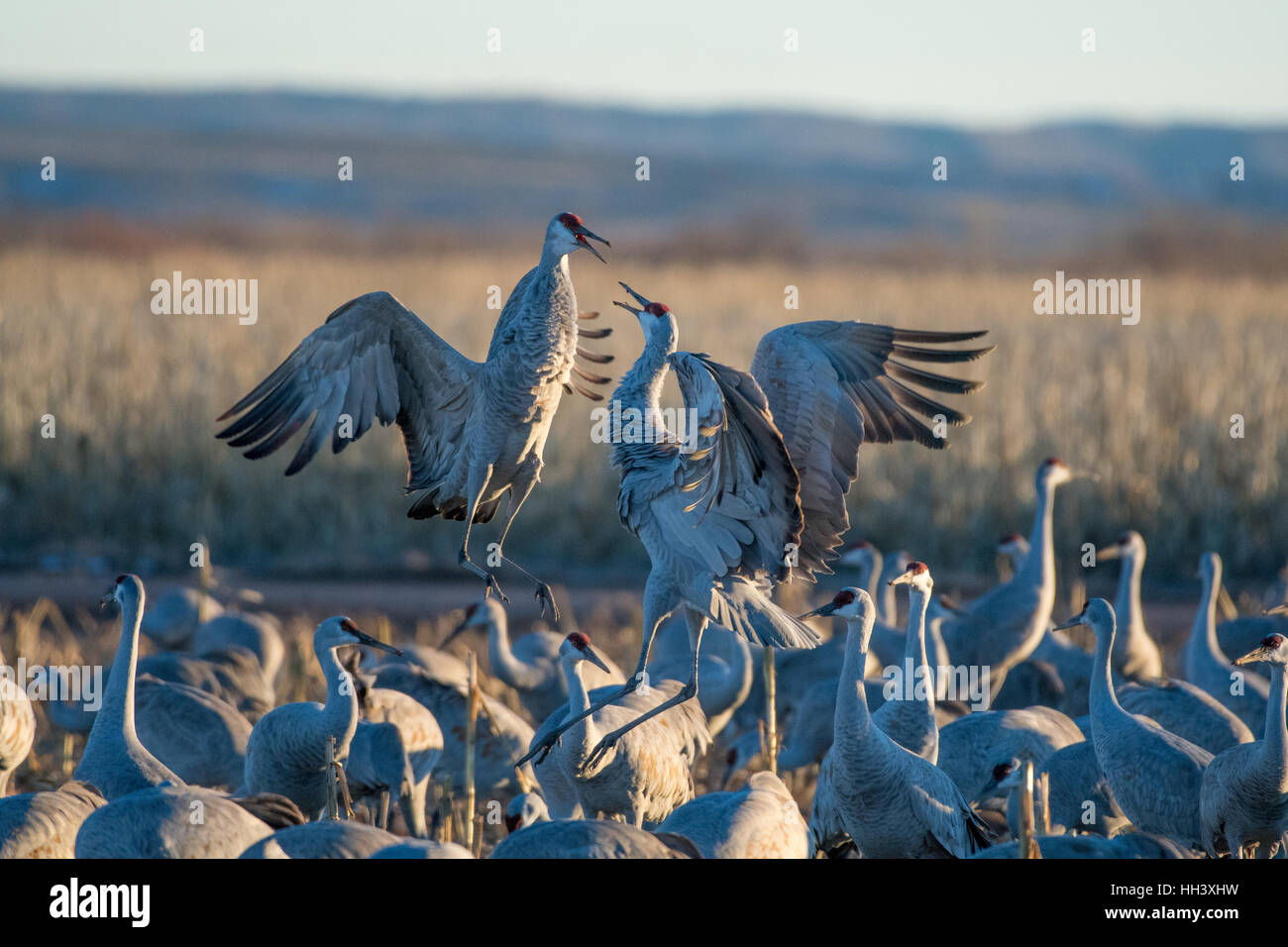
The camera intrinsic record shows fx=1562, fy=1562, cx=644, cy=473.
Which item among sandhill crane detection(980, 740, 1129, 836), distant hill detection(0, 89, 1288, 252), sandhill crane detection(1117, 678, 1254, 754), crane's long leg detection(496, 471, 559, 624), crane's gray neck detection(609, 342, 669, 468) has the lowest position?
sandhill crane detection(980, 740, 1129, 836)

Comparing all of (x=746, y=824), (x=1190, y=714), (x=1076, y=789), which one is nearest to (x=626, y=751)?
(x=746, y=824)

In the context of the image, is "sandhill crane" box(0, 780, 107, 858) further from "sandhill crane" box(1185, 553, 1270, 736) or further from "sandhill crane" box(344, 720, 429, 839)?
"sandhill crane" box(1185, 553, 1270, 736)

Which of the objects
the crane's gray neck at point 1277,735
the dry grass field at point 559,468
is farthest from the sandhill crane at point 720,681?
the dry grass field at point 559,468

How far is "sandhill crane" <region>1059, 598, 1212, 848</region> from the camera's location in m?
4.84

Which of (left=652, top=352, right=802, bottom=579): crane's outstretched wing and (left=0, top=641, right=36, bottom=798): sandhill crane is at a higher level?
(left=652, top=352, right=802, bottom=579): crane's outstretched wing

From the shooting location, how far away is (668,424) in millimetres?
5543

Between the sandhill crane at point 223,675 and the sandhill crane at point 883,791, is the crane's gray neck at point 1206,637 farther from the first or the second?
the sandhill crane at point 223,675

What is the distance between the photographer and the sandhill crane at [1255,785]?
4492 millimetres

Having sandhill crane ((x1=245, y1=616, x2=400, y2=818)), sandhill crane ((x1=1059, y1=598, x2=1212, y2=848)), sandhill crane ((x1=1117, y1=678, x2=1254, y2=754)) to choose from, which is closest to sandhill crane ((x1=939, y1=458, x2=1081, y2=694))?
sandhill crane ((x1=1117, y1=678, x2=1254, y2=754))

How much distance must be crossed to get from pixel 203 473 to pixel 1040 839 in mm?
7995

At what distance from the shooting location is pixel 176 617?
770 centimetres

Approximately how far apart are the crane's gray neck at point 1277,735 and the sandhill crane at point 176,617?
16.3ft

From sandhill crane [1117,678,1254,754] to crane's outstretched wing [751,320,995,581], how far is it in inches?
52.4

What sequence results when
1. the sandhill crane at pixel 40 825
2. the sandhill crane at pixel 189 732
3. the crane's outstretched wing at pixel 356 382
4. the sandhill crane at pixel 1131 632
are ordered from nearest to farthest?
1. the sandhill crane at pixel 40 825
2. the crane's outstretched wing at pixel 356 382
3. the sandhill crane at pixel 189 732
4. the sandhill crane at pixel 1131 632
